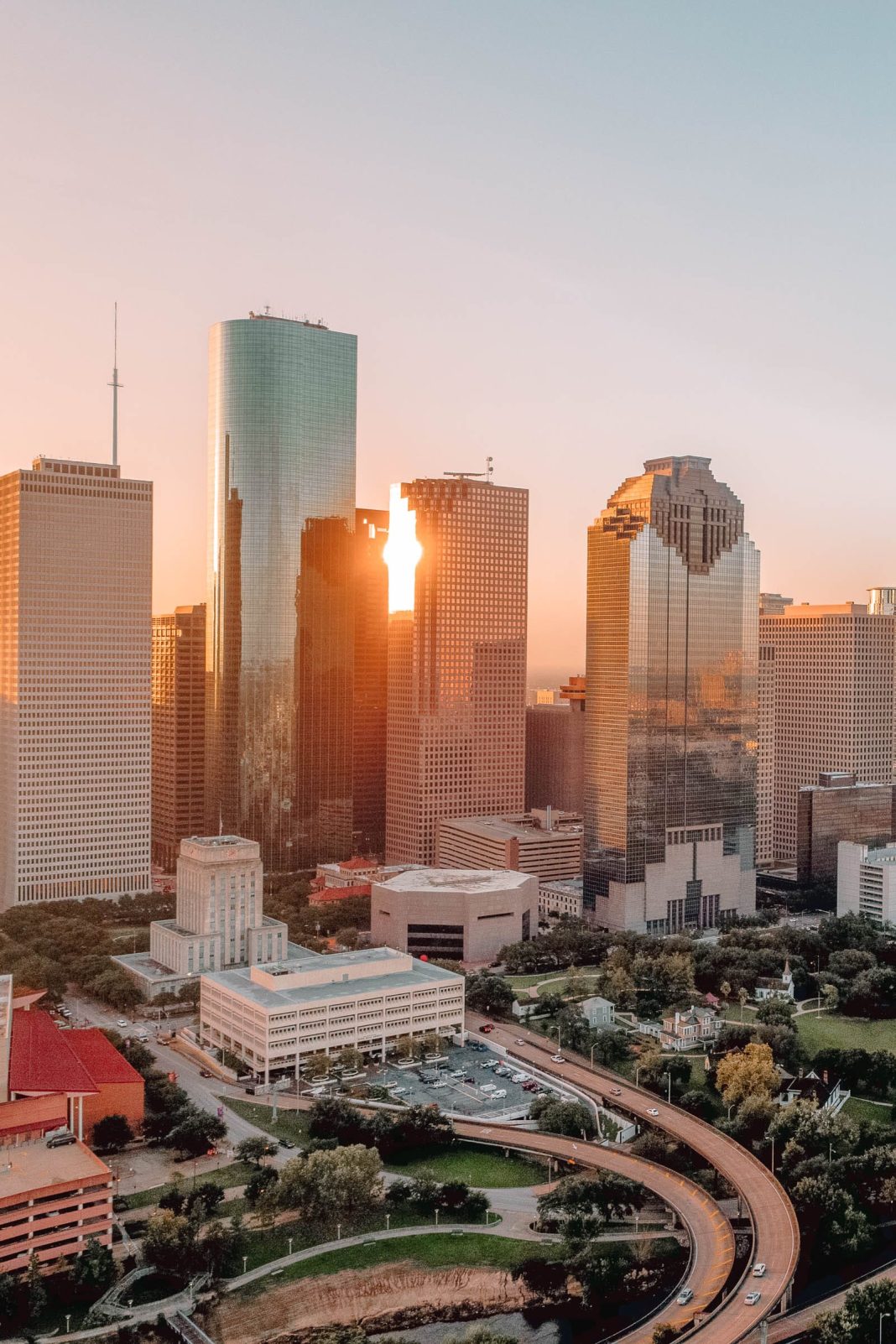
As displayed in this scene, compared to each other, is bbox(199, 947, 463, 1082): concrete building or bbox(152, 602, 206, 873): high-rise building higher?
bbox(152, 602, 206, 873): high-rise building

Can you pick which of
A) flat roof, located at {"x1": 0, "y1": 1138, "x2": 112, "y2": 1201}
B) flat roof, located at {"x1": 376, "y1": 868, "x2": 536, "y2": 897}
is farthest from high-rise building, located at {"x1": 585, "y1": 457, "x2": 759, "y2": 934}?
flat roof, located at {"x1": 0, "y1": 1138, "x2": 112, "y2": 1201}

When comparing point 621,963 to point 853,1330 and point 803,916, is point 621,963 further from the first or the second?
point 853,1330

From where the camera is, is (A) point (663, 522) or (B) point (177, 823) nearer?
(A) point (663, 522)

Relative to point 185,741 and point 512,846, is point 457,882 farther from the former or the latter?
point 185,741

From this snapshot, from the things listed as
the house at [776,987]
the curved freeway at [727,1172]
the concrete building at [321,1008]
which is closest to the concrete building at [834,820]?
the house at [776,987]

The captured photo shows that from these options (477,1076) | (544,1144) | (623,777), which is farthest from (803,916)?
(544,1144)

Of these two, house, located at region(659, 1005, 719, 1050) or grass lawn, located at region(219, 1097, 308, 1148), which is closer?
grass lawn, located at region(219, 1097, 308, 1148)

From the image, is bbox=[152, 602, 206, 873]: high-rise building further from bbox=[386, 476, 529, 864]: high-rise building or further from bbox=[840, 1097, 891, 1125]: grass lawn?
bbox=[840, 1097, 891, 1125]: grass lawn

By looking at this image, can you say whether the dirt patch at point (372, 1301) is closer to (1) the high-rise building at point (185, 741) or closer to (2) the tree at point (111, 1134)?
(2) the tree at point (111, 1134)
